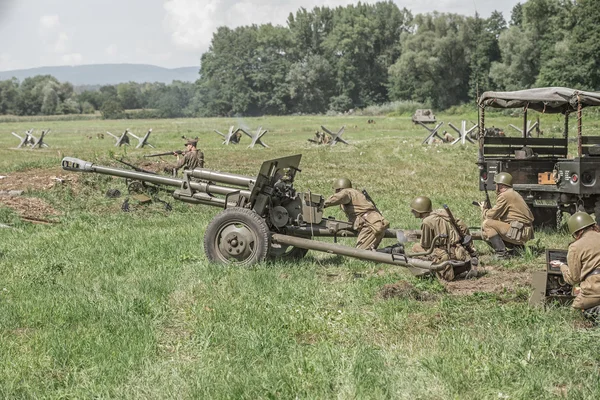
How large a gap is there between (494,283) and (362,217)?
7.70 ft

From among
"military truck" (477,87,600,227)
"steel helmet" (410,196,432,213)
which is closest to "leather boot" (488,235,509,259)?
"steel helmet" (410,196,432,213)

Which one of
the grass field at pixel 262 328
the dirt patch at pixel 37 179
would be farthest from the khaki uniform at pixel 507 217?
the dirt patch at pixel 37 179

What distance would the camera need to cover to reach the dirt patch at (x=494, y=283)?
9.74 m

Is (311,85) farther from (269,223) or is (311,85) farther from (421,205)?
(421,205)

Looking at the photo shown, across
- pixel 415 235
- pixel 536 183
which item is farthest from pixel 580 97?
pixel 415 235

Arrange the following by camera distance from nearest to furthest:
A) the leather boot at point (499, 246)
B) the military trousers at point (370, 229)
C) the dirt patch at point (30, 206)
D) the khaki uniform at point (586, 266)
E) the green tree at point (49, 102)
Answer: the khaki uniform at point (586, 266) < the military trousers at point (370, 229) < the leather boot at point (499, 246) < the dirt patch at point (30, 206) < the green tree at point (49, 102)

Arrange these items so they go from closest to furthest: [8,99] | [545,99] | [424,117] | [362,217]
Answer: [362,217] → [545,99] → [424,117] → [8,99]

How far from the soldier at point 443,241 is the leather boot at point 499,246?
56.6 inches

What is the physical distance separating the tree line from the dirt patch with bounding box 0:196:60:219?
150ft

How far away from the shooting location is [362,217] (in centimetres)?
1151

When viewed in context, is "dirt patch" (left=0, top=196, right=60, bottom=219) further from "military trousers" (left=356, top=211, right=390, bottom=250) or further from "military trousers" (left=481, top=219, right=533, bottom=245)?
"military trousers" (left=481, top=219, right=533, bottom=245)

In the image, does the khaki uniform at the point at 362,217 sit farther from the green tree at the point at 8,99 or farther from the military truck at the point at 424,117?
the green tree at the point at 8,99

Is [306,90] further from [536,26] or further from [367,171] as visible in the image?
[367,171]

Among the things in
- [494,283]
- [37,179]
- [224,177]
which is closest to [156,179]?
[224,177]
